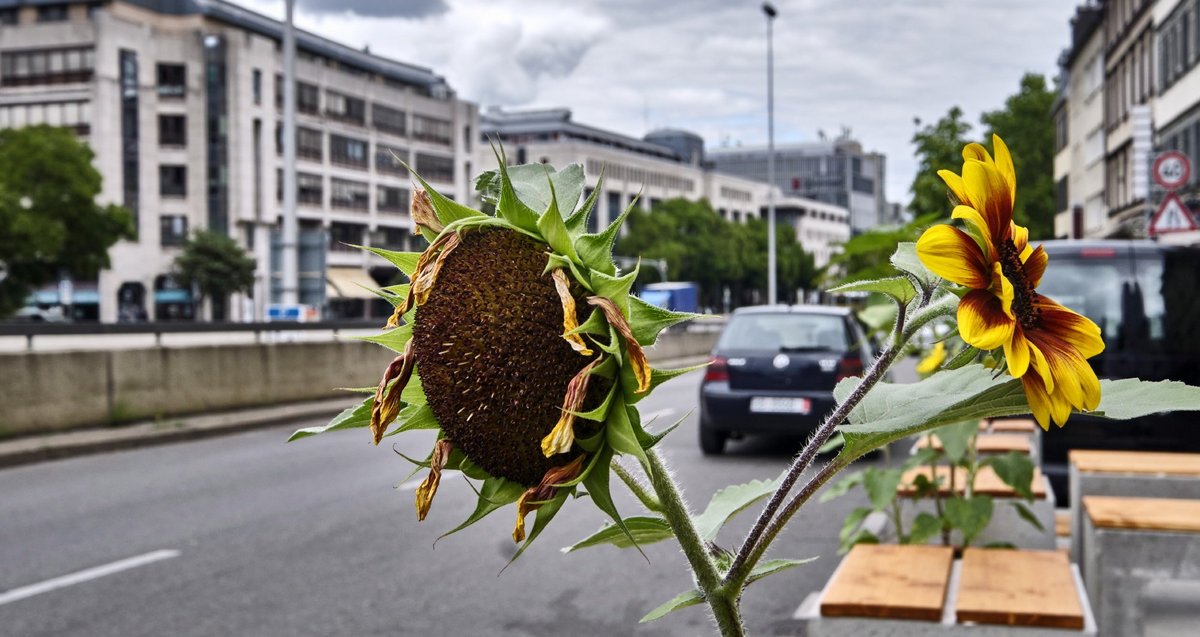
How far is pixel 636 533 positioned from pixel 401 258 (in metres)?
0.22

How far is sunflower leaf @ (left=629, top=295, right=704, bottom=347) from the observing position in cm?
68

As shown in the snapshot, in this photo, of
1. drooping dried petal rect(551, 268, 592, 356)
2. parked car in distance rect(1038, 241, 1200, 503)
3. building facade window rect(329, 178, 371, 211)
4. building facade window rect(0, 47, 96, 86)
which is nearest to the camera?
drooping dried petal rect(551, 268, 592, 356)

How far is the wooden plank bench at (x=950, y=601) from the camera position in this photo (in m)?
3.35

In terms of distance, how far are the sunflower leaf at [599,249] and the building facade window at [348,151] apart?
84892 millimetres

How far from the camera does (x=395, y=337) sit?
2.64 feet

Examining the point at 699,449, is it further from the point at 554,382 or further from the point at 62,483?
the point at 554,382

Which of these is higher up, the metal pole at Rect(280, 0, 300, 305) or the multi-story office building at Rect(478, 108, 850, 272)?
the multi-story office building at Rect(478, 108, 850, 272)

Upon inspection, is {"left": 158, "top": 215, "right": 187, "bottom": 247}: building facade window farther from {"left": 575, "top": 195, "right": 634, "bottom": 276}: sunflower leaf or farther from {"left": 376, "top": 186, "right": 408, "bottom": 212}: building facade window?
{"left": 575, "top": 195, "right": 634, "bottom": 276}: sunflower leaf

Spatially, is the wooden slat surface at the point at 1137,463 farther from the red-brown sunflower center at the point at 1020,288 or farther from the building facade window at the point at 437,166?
the building facade window at the point at 437,166

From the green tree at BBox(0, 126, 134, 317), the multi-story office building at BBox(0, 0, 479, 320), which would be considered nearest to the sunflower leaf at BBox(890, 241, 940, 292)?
the green tree at BBox(0, 126, 134, 317)

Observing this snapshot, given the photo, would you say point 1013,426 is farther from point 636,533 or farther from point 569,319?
point 569,319

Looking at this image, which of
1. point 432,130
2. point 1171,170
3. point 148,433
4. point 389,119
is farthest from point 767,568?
point 432,130

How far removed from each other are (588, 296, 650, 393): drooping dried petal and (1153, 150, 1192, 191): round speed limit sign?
1744 cm

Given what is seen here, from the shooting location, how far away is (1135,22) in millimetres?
45125
